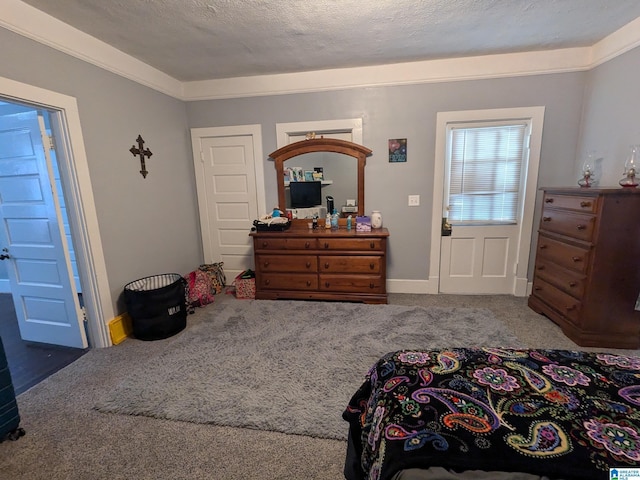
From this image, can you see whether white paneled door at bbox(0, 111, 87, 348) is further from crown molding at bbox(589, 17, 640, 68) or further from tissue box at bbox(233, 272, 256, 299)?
crown molding at bbox(589, 17, 640, 68)

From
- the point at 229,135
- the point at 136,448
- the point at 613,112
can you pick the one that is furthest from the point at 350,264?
the point at 613,112

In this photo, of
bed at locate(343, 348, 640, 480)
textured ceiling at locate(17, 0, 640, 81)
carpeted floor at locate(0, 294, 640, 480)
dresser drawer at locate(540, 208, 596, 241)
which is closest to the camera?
bed at locate(343, 348, 640, 480)

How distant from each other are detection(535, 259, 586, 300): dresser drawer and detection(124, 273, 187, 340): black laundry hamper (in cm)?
352

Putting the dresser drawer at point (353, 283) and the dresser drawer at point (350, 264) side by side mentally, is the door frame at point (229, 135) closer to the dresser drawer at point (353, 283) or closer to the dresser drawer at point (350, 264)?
the dresser drawer at point (350, 264)

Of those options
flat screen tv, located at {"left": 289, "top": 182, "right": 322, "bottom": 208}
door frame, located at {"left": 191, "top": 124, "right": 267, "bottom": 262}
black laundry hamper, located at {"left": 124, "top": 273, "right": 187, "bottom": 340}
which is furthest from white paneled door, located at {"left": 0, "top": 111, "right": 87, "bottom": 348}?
flat screen tv, located at {"left": 289, "top": 182, "right": 322, "bottom": 208}

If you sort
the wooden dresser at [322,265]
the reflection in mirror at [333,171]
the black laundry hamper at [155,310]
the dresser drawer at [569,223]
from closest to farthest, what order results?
the dresser drawer at [569,223] < the black laundry hamper at [155,310] < the wooden dresser at [322,265] < the reflection in mirror at [333,171]

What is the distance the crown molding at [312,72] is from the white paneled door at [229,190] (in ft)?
1.67

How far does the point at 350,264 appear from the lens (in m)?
3.28

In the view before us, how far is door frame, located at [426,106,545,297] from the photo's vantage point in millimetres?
3131

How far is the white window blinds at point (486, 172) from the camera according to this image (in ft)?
10.6

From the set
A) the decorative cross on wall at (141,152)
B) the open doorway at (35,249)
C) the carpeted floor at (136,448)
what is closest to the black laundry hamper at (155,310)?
the open doorway at (35,249)

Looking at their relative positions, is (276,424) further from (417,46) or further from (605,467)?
(417,46)

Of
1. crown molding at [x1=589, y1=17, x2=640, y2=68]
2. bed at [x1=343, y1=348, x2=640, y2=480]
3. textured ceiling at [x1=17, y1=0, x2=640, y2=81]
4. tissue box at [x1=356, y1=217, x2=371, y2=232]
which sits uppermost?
textured ceiling at [x1=17, y1=0, x2=640, y2=81]

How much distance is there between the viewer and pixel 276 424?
1.72 metres
